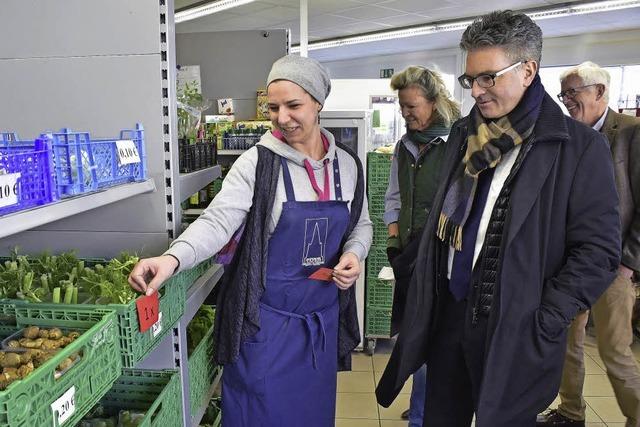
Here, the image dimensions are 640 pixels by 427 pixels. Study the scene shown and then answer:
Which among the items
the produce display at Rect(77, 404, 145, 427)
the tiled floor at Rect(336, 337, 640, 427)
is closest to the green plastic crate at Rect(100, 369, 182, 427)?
the produce display at Rect(77, 404, 145, 427)

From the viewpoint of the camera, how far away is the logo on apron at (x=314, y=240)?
175cm

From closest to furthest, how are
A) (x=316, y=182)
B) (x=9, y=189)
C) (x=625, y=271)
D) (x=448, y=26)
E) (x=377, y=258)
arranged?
(x=9, y=189) → (x=316, y=182) → (x=625, y=271) → (x=377, y=258) → (x=448, y=26)

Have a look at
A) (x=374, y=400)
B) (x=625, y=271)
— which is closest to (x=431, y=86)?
(x=625, y=271)

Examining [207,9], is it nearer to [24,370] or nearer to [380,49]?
[380,49]

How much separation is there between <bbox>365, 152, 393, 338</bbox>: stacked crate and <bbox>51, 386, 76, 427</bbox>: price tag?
2.98 meters

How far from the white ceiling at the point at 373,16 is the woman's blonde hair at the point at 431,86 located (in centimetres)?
566

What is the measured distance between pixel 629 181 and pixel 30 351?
8.76 ft

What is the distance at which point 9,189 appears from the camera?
2.89 ft

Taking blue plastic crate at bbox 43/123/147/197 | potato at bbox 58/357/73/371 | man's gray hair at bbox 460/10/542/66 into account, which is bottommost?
potato at bbox 58/357/73/371

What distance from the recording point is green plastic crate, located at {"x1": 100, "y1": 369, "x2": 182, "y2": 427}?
1.52 m

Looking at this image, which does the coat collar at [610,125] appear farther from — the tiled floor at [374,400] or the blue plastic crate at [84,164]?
the blue plastic crate at [84,164]

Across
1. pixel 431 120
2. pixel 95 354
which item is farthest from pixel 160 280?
pixel 431 120

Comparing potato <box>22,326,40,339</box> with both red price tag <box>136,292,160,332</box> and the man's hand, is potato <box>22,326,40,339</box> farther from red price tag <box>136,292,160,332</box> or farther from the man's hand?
the man's hand

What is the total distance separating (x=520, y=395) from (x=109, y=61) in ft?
5.63
